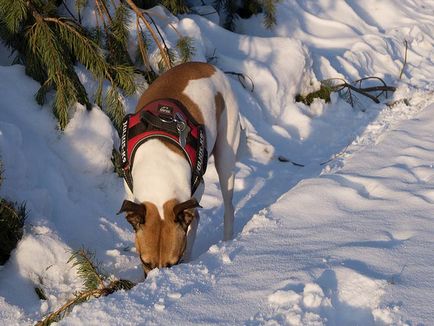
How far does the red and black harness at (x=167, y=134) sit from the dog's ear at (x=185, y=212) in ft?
1.04

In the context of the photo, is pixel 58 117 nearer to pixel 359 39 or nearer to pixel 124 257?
pixel 124 257

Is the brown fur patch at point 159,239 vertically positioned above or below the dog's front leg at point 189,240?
above

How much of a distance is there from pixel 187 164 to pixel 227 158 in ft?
2.75

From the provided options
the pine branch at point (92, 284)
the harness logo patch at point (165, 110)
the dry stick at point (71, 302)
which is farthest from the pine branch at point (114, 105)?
the dry stick at point (71, 302)

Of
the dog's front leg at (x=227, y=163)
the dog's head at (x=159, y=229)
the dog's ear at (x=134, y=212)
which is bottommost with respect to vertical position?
the dog's front leg at (x=227, y=163)

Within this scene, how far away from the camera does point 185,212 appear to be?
10.5ft

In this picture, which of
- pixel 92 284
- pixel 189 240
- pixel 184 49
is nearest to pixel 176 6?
pixel 184 49

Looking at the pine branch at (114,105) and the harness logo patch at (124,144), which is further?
the pine branch at (114,105)

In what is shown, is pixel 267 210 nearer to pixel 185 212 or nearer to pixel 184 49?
pixel 185 212

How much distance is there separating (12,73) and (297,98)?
12.0ft

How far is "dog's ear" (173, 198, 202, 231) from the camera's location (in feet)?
10.3

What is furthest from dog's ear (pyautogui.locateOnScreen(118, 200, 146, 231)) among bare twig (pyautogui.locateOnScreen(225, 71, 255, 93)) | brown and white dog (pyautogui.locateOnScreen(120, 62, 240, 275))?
bare twig (pyautogui.locateOnScreen(225, 71, 255, 93))

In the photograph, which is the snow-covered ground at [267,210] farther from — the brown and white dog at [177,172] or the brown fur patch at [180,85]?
the brown fur patch at [180,85]

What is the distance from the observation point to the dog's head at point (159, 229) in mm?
3139
